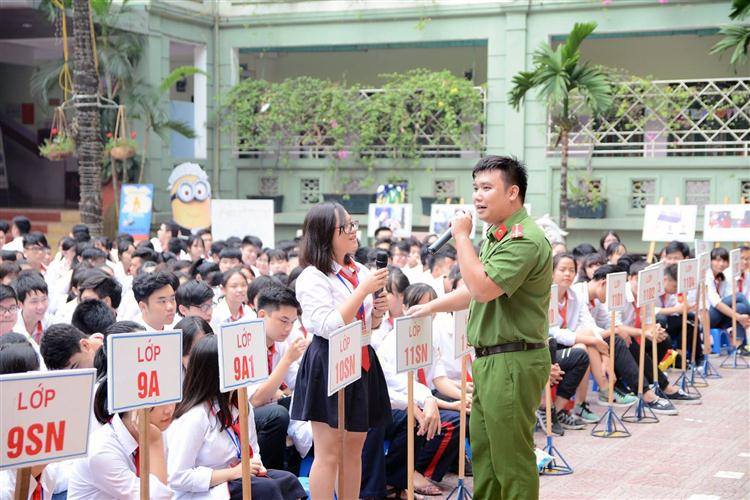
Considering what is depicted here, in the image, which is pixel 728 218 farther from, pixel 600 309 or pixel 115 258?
pixel 115 258

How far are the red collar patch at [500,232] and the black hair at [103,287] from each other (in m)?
3.54

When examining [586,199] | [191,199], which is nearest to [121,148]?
[191,199]

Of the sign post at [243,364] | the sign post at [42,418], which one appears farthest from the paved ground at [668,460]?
the sign post at [42,418]

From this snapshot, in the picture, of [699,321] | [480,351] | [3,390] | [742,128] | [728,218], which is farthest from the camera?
[742,128]

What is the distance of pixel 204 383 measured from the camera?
457 centimetres

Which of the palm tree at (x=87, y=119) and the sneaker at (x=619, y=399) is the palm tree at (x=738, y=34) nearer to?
the sneaker at (x=619, y=399)

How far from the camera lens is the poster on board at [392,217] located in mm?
15031

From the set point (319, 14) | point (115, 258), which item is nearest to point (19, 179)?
point (319, 14)

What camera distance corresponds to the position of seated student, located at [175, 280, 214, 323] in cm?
653

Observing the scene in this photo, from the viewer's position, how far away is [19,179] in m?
22.7

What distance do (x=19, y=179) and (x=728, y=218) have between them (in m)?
16.2

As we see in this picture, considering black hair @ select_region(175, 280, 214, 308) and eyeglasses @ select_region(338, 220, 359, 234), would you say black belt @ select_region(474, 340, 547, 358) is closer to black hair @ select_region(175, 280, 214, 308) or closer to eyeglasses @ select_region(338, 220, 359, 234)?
eyeglasses @ select_region(338, 220, 359, 234)

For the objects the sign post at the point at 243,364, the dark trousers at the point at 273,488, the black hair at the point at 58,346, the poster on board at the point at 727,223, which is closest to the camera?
the sign post at the point at 243,364

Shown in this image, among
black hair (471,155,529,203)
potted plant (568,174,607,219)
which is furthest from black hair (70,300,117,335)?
potted plant (568,174,607,219)
